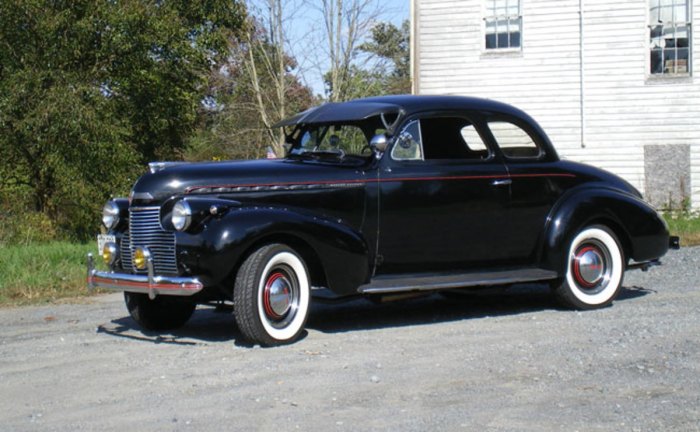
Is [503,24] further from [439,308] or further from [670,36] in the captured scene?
[439,308]

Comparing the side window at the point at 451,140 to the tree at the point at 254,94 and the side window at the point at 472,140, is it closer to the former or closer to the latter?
the side window at the point at 472,140

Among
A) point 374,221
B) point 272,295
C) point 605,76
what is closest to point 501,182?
point 374,221

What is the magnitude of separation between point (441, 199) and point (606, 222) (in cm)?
180

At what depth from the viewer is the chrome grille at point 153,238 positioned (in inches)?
316

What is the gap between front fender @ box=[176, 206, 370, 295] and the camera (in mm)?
7719

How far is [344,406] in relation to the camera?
606 centimetres

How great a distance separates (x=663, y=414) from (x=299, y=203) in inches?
137

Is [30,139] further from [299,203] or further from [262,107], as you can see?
[299,203]

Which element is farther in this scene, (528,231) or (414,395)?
(528,231)

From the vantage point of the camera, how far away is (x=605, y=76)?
22.2 meters

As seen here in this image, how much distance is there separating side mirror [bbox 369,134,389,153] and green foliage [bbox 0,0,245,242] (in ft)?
31.1

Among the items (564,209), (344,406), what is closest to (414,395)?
(344,406)

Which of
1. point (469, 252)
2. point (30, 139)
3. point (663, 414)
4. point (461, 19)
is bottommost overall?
point (663, 414)


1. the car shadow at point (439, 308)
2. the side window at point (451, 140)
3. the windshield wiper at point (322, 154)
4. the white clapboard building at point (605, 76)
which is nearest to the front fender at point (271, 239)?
the car shadow at point (439, 308)
